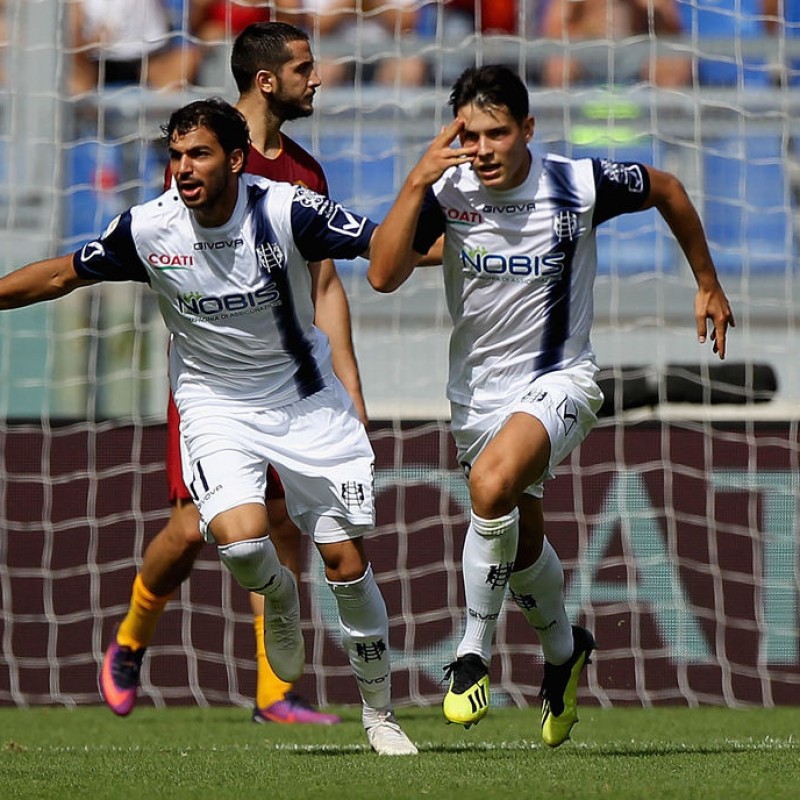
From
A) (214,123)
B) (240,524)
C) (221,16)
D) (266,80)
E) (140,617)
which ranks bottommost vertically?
(140,617)

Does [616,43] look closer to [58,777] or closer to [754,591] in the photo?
[754,591]

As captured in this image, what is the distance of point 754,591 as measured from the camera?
7688 millimetres

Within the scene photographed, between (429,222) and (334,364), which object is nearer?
(429,222)

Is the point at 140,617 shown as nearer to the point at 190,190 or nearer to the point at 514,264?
the point at 190,190

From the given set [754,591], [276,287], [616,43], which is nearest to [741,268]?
[616,43]

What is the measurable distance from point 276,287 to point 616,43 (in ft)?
15.7

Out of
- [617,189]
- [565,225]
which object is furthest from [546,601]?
[617,189]

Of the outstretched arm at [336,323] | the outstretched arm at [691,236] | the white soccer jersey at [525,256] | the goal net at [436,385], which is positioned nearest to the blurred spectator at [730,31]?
the goal net at [436,385]

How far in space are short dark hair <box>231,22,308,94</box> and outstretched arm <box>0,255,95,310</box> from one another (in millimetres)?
1329

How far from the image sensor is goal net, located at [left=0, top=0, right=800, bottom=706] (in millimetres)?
7699

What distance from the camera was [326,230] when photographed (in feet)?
16.7

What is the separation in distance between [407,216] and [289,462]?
93 cm

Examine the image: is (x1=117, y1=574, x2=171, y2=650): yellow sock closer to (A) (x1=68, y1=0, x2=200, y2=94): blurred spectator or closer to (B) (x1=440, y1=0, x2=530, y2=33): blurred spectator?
(A) (x1=68, y1=0, x2=200, y2=94): blurred spectator

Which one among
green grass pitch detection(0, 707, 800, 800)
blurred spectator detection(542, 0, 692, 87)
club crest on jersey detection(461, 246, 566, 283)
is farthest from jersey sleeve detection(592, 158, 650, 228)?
blurred spectator detection(542, 0, 692, 87)
